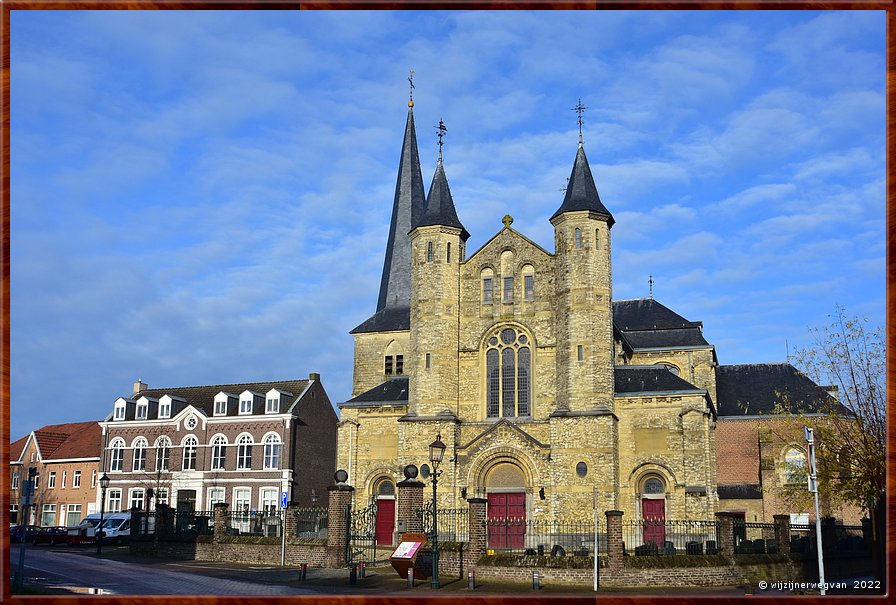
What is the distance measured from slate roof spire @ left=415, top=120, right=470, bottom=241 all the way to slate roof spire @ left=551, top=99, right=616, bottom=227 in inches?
183

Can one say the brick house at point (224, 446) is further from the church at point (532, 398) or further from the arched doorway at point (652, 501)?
the arched doorway at point (652, 501)

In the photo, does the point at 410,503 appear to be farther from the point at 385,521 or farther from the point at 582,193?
the point at 582,193

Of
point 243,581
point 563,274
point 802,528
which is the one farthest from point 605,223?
point 243,581

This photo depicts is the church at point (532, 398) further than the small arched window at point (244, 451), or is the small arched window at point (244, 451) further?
the small arched window at point (244, 451)

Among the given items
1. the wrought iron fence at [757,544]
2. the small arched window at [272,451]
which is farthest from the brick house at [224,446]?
the wrought iron fence at [757,544]

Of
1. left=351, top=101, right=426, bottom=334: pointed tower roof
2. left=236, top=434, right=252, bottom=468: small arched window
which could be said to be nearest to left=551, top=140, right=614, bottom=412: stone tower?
left=351, top=101, right=426, bottom=334: pointed tower roof

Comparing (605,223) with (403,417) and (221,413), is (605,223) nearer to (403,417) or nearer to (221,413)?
(403,417)

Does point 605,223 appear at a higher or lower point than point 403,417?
higher

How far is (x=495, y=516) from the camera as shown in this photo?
33.8 m

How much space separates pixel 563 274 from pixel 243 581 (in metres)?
18.9

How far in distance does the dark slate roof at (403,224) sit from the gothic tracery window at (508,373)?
40.3 ft

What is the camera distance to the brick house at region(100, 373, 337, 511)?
47875 mm

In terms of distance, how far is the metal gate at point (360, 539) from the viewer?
2605 centimetres

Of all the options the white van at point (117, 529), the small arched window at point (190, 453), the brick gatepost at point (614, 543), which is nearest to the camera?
the brick gatepost at point (614, 543)
